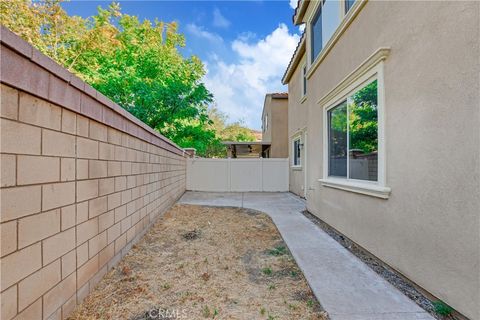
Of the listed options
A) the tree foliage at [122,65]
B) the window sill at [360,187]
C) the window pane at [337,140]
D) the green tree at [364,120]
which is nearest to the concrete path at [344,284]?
the window sill at [360,187]

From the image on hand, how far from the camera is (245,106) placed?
39750 mm

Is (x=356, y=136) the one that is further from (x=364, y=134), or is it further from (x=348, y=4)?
(x=348, y=4)

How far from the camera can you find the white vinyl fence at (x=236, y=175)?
13.4 m

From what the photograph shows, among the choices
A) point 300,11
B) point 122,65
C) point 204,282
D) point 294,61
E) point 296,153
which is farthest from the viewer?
point 122,65

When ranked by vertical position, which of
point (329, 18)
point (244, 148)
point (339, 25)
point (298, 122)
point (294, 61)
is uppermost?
point (294, 61)

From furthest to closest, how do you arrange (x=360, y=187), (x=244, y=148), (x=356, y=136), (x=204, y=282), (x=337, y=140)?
(x=244, y=148) < (x=337, y=140) < (x=356, y=136) < (x=360, y=187) < (x=204, y=282)

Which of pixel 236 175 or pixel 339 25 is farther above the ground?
pixel 339 25

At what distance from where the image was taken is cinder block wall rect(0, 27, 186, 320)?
67.5 inches

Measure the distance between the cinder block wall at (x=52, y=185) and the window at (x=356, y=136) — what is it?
3.62 m

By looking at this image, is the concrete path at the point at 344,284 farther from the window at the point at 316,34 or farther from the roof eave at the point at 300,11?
the roof eave at the point at 300,11

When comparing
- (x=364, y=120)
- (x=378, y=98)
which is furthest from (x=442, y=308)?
(x=364, y=120)

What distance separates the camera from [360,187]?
4090 mm

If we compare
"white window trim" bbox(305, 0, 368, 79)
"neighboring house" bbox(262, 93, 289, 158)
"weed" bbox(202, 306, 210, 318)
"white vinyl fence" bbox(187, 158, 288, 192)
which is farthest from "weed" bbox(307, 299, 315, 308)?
"neighboring house" bbox(262, 93, 289, 158)

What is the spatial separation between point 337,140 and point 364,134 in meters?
1.16
